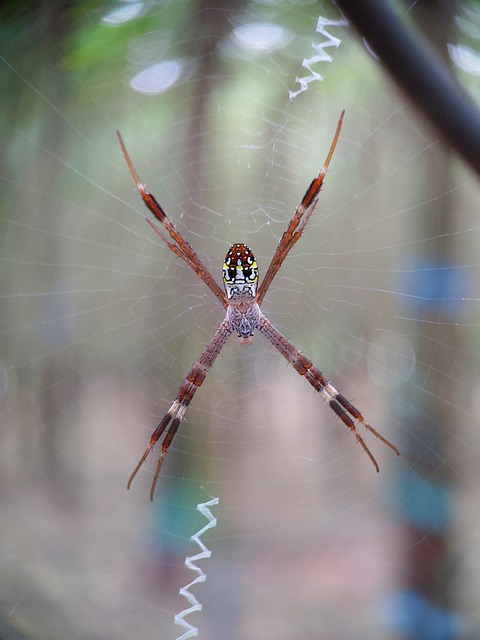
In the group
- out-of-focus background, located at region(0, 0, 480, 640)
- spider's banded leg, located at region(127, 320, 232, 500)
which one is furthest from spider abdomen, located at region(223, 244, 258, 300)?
out-of-focus background, located at region(0, 0, 480, 640)

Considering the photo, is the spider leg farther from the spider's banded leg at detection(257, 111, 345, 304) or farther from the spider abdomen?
the spider's banded leg at detection(257, 111, 345, 304)

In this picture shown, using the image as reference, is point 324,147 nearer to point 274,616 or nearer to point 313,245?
point 313,245

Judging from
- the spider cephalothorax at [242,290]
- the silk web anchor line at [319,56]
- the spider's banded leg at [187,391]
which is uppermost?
the silk web anchor line at [319,56]

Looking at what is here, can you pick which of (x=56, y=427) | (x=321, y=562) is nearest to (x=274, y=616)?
(x=321, y=562)

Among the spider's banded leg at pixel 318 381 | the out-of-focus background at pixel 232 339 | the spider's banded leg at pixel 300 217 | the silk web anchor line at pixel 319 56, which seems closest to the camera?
the spider's banded leg at pixel 300 217

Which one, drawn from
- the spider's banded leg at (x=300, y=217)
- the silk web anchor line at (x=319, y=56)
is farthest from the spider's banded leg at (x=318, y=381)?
the silk web anchor line at (x=319, y=56)

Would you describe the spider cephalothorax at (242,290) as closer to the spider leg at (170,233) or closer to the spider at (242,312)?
the spider at (242,312)

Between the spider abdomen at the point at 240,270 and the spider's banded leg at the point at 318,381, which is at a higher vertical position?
the spider abdomen at the point at 240,270
